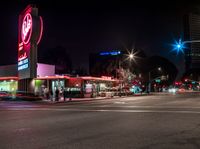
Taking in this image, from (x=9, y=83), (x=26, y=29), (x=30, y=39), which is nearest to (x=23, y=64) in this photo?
(x=30, y=39)

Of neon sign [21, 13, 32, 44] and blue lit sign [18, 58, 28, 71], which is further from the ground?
neon sign [21, 13, 32, 44]

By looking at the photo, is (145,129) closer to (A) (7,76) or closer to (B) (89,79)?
(B) (89,79)

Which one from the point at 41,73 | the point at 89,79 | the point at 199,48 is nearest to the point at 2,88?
the point at 41,73

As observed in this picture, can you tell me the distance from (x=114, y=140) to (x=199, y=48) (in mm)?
30628

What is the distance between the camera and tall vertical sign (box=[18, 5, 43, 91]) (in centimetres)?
4731

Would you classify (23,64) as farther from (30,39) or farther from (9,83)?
(9,83)

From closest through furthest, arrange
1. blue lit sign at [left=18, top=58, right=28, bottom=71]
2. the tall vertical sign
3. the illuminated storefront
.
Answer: the tall vertical sign, blue lit sign at [left=18, top=58, right=28, bottom=71], the illuminated storefront

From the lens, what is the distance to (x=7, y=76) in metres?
60.0

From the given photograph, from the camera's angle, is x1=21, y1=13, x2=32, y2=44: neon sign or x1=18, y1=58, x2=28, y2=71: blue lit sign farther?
x1=18, y1=58, x2=28, y2=71: blue lit sign

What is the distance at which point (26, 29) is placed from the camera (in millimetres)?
49562

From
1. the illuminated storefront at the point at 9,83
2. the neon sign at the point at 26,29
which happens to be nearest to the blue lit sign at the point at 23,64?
the neon sign at the point at 26,29

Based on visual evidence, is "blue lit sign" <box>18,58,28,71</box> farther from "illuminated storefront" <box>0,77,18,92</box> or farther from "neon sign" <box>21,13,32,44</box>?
"illuminated storefront" <box>0,77,18,92</box>

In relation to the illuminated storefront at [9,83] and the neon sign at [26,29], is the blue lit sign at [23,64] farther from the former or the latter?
the illuminated storefront at [9,83]

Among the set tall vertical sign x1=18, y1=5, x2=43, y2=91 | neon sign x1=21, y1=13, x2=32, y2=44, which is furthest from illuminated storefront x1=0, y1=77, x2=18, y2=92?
neon sign x1=21, y1=13, x2=32, y2=44
